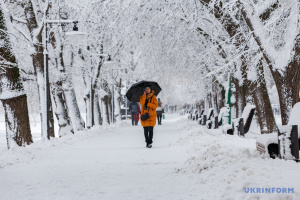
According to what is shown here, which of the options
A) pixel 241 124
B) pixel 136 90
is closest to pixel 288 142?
pixel 241 124

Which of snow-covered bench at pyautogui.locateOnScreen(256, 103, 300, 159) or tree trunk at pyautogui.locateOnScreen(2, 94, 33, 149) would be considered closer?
snow-covered bench at pyautogui.locateOnScreen(256, 103, 300, 159)

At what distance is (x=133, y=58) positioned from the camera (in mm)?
41906

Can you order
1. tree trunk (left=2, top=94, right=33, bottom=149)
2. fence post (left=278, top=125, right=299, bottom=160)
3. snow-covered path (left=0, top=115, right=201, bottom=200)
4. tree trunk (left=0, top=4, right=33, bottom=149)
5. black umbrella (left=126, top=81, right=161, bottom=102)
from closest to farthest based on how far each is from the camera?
snow-covered path (left=0, top=115, right=201, bottom=200), fence post (left=278, top=125, right=299, bottom=160), tree trunk (left=0, top=4, right=33, bottom=149), tree trunk (left=2, top=94, right=33, bottom=149), black umbrella (left=126, top=81, right=161, bottom=102)

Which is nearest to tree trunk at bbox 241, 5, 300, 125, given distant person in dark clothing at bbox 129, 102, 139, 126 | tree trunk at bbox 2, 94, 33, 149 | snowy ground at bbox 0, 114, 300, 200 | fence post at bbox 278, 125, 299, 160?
snowy ground at bbox 0, 114, 300, 200

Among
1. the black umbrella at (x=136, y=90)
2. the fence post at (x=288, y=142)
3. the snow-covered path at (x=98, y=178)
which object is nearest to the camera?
the snow-covered path at (x=98, y=178)

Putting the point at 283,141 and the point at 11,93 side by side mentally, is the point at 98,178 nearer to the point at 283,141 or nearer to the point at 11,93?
the point at 283,141

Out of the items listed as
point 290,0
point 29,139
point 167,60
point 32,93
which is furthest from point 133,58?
point 290,0

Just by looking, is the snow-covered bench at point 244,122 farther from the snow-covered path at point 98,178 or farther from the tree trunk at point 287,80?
the snow-covered path at point 98,178

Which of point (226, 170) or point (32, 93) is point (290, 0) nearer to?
point (226, 170)

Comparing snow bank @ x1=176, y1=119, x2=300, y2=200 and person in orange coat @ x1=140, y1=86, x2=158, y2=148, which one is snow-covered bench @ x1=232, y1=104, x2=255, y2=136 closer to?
person in orange coat @ x1=140, y1=86, x2=158, y2=148

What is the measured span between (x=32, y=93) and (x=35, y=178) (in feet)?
73.9

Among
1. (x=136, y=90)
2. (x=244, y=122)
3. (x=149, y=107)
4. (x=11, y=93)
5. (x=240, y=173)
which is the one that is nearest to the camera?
(x=240, y=173)

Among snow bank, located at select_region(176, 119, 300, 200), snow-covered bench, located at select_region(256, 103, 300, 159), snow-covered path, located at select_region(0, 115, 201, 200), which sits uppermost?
snow-covered bench, located at select_region(256, 103, 300, 159)

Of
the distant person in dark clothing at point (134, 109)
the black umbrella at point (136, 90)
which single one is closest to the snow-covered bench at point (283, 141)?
the black umbrella at point (136, 90)
